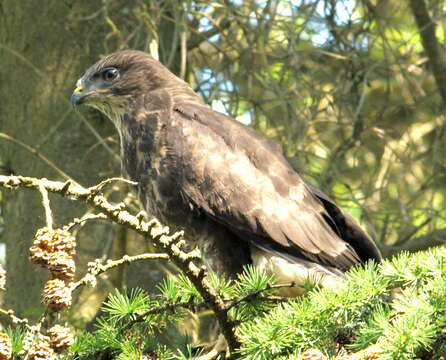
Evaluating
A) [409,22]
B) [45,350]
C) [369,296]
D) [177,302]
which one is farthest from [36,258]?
[409,22]

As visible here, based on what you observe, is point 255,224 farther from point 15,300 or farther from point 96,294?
point 15,300

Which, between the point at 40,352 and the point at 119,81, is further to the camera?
the point at 119,81

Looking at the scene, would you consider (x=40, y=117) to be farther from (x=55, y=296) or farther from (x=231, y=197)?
(x=55, y=296)

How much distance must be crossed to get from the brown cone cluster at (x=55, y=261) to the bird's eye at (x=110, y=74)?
2778 millimetres

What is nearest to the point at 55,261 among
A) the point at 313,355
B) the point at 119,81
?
the point at 313,355

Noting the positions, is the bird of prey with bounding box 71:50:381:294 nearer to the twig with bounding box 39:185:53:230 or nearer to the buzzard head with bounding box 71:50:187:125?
the buzzard head with bounding box 71:50:187:125

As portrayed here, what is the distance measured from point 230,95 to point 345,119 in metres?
1.07

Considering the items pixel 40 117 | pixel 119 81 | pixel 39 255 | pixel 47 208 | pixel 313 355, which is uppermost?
pixel 119 81

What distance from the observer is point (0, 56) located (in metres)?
5.60

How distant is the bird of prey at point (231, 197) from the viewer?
3973 millimetres

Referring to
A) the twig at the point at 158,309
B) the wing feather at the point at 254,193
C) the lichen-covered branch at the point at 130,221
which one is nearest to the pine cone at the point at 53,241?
the lichen-covered branch at the point at 130,221

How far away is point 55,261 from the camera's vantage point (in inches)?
82.9

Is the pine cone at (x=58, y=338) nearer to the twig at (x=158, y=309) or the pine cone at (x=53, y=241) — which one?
the pine cone at (x=53, y=241)

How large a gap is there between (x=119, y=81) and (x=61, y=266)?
2.81m
